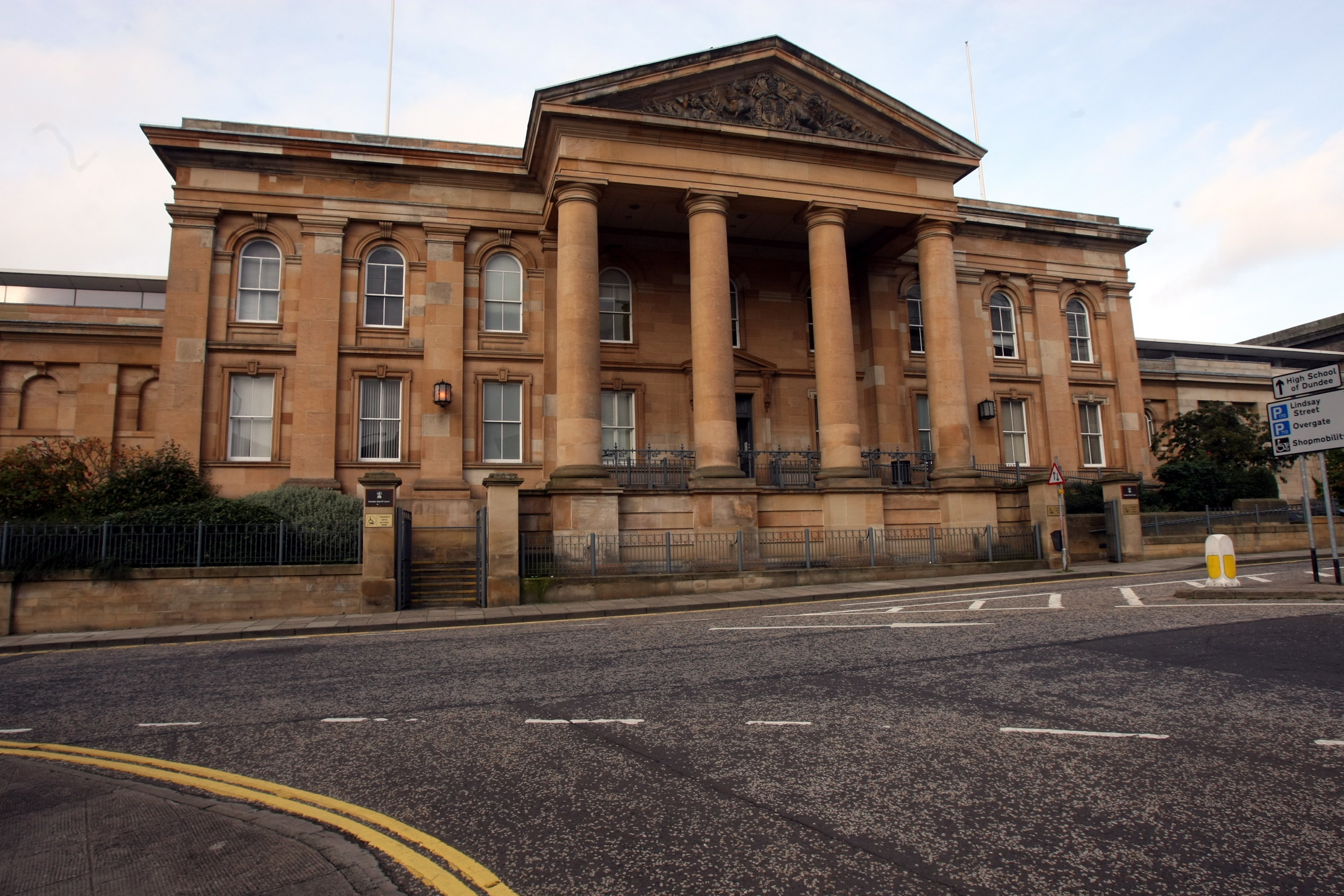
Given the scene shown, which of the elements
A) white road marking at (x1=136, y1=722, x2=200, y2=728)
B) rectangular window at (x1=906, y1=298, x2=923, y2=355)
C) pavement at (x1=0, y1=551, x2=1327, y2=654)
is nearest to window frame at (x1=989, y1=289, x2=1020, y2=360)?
rectangular window at (x1=906, y1=298, x2=923, y2=355)

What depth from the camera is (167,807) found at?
4965 mm

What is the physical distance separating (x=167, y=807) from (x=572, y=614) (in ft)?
34.3

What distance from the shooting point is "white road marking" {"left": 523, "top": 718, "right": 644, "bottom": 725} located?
21.9 feet

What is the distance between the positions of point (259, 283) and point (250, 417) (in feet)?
13.3

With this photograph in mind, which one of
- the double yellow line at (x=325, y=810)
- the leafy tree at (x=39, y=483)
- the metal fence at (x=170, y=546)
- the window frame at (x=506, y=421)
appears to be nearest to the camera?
the double yellow line at (x=325, y=810)

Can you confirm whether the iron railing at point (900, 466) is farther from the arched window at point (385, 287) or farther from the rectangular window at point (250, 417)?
the rectangular window at point (250, 417)

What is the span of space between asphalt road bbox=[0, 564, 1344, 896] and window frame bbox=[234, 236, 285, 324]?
1491 centimetres

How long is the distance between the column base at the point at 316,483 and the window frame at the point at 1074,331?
87.5ft

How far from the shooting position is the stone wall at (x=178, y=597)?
614 inches

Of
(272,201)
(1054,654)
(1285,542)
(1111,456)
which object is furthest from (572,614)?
(1111,456)

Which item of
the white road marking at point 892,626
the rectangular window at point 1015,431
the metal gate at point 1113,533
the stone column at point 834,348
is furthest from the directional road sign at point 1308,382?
the rectangular window at point 1015,431

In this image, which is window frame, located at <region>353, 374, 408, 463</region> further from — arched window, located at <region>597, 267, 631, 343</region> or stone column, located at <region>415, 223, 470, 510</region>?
arched window, located at <region>597, 267, 631, 343</region>

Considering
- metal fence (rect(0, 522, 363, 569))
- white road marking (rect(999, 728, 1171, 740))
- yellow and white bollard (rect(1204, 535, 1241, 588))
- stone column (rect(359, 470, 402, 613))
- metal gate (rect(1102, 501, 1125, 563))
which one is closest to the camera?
white road marking (rect(999, 728, 1171, 740))

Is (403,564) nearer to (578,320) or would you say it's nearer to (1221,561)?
(578,320)
